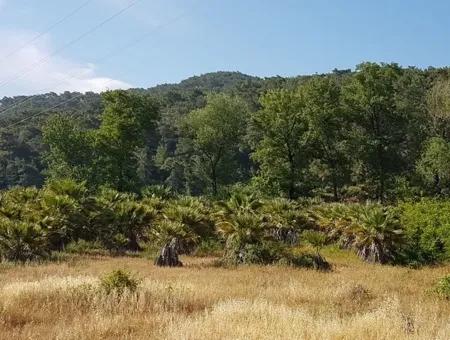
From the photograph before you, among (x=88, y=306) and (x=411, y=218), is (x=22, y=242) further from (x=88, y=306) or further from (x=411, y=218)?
(x=411, y=218)

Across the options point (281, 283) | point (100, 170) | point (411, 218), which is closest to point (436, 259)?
point (411, 218)

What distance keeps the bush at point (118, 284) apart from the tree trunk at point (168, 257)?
520 inches

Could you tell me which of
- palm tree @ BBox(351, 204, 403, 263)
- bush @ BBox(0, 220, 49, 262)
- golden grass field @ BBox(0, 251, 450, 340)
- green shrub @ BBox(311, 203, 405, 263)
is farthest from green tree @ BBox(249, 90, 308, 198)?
golden grass field @ BBox(0, 251, 450, 340)

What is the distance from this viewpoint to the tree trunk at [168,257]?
87.1 feet

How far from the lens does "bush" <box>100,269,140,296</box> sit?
12.6m

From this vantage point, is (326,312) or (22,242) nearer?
(326,312)

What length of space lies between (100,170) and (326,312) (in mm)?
45261

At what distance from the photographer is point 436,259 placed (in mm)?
31172

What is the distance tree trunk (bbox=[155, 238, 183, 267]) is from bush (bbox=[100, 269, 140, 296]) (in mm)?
13212

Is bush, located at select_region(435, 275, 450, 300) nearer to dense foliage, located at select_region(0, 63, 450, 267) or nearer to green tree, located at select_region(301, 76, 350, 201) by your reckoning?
dense foliage, located at select_region(0, 63, 450, 267)

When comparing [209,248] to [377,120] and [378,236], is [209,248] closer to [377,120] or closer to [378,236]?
[378,236]

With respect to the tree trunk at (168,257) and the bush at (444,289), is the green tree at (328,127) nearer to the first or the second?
the tree trunk at (168,257)

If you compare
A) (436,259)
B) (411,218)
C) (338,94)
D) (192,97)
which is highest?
(192,97)

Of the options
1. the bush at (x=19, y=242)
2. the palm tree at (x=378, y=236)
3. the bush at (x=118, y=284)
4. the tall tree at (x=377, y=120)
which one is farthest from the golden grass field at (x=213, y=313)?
the tall tree at (x=377, y=120)
